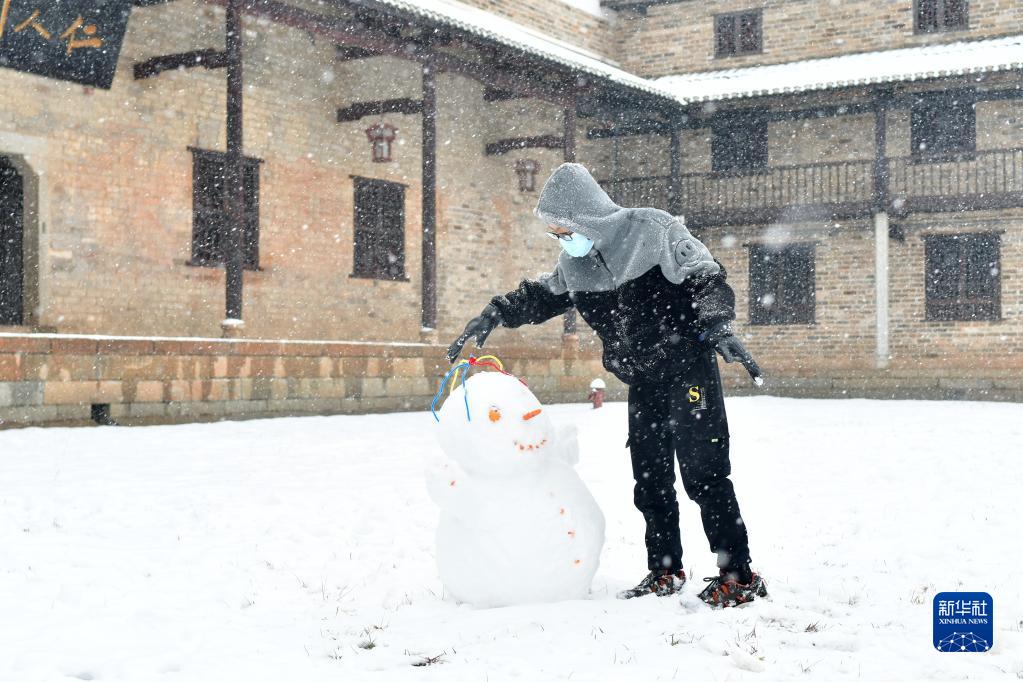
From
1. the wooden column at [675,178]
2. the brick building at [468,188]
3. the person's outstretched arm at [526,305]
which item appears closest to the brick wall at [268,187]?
the brick building at [468,188]

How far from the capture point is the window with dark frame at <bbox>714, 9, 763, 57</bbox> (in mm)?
20922

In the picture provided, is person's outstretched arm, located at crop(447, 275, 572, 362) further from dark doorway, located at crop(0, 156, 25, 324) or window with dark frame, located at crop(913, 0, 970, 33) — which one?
window with dark frame, located at crop(913, 0, 970, 33)

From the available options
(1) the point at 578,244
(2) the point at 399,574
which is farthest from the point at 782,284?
(1) the point at 578,244

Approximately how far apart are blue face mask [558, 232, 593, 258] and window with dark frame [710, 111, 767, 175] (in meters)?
16.3

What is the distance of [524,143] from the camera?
54.3ft

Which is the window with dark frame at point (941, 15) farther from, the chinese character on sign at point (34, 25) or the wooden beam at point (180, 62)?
the chinese character on sign at point (34, 25)

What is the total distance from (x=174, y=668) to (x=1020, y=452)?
6.70m

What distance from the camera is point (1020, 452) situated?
26.3ft

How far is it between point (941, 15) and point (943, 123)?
2.43 metres

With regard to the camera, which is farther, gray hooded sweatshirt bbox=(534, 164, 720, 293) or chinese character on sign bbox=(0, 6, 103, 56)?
chinese character on sign bbox=(0, 6, 103, 56)

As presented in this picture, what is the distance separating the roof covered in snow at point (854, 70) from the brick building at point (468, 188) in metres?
0.09

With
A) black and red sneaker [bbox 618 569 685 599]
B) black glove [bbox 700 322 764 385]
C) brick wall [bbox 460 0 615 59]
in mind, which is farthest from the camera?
brick wall [bbox 460 0 615 59]

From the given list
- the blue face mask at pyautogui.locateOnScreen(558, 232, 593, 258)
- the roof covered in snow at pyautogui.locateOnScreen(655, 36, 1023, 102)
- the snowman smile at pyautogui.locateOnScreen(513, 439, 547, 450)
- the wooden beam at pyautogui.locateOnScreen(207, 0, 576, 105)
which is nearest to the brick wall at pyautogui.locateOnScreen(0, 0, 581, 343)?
the wooden beam at pyautogui.locateOnScreen(207, 0, 576, 105)

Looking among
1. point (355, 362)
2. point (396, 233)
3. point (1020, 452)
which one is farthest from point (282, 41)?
point (1020, 452)
